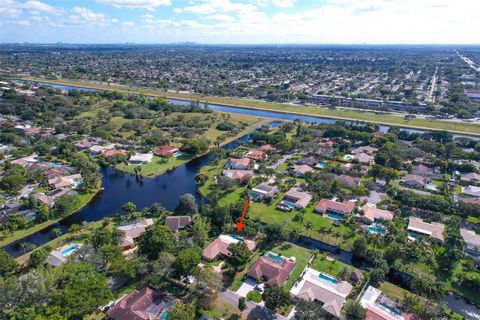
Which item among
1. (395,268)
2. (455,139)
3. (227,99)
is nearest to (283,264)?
(395,268)

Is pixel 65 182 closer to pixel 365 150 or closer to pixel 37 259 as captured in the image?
pixel 37 259

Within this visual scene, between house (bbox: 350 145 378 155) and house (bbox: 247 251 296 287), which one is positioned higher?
house (bbox: 350 145 378 155)

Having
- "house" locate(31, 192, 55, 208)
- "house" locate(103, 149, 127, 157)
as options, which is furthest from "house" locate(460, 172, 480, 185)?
"house" locate(31, 192, 55, 208)

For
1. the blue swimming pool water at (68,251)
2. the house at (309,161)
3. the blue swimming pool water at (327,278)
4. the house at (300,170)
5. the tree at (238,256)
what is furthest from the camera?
the house at (309,161)

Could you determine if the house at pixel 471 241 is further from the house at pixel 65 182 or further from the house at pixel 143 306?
the house at pixel 65 182

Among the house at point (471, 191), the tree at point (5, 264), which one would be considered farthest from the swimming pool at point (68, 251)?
the house at point (471, 191)

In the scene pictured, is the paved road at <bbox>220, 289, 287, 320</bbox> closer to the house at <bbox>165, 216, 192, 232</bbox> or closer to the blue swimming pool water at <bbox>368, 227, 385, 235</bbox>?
the house at <bbox>165, 216, 192, 232</bbox>

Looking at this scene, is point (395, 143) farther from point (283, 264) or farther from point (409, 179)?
A: point (283, 264)
